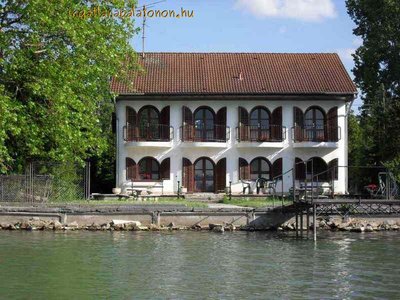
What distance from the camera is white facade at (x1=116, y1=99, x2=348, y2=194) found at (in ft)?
140

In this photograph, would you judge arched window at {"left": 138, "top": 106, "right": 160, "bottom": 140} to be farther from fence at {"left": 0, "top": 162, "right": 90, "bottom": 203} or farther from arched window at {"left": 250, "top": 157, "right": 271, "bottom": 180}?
fence at {"left": 0, "top": 162, "right": 90, "bottom": 203}

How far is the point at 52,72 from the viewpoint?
97.5 feet

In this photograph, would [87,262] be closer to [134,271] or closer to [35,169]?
[134,271]

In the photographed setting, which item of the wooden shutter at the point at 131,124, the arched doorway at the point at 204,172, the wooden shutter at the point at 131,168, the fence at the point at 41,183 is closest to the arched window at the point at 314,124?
the arched doorway at the point at 204,172

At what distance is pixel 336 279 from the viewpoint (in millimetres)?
18469

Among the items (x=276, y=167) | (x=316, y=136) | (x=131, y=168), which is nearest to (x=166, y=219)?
(x=131, y=168)

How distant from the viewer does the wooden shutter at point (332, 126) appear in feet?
140

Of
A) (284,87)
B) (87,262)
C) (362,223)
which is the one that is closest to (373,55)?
(284,87)

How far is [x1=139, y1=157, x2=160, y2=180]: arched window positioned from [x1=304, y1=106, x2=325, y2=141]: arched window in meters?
8.97

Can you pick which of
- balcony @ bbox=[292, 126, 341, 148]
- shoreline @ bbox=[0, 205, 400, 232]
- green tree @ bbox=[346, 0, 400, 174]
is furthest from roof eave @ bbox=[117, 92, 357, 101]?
shoreline @ bbox=[0, 205, 400, 232]

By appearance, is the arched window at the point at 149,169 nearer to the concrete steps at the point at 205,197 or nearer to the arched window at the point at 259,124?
→ the concrete steps at the point at 205,197

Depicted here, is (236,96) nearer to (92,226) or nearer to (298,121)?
(298,121)

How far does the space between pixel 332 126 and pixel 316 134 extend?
104cm

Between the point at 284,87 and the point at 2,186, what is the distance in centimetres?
1806
